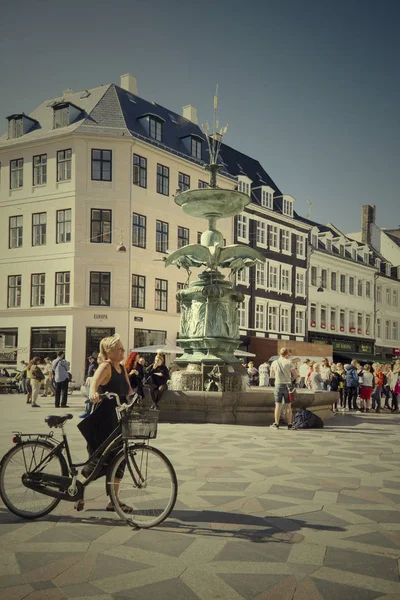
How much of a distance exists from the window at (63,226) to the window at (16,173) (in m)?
3.70

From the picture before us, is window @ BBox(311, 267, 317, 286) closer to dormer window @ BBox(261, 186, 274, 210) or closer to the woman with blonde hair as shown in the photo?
dormer window @ BBox(261, 186, 274, 210)

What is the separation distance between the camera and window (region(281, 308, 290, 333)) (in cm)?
4662

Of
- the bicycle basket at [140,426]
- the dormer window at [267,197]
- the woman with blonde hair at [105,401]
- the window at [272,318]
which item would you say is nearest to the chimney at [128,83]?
the dormer window at [267,197]

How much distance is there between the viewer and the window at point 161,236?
124 ft

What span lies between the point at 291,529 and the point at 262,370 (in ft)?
67.0

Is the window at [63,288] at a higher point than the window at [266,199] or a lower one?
lower

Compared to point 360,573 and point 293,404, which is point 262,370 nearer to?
point 293,404

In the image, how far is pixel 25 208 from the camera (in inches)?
1436

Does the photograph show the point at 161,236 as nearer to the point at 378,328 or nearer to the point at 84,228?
the point at 84,228

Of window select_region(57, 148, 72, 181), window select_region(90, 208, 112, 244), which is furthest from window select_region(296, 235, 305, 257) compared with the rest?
window select_region(57, 148, 72, 181)

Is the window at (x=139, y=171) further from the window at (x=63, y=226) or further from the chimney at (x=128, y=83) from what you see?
the chimney at (x=128, y=83)

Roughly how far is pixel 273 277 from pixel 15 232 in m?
18.6

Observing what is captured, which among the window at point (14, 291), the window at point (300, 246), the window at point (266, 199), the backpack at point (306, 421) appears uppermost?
the window at point (266, 199)

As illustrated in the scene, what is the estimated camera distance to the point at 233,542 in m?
5.02
